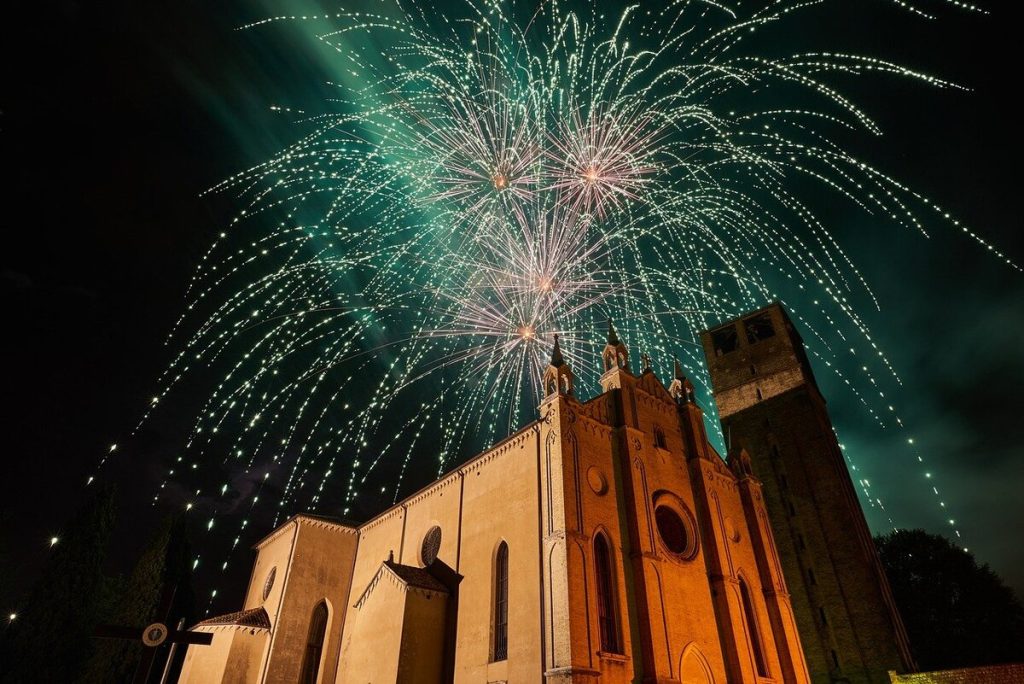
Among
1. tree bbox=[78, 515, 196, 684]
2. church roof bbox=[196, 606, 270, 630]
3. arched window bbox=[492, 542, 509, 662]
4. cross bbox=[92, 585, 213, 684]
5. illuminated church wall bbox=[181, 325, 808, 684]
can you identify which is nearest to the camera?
cross bbox=[92, 585, 213, 684]

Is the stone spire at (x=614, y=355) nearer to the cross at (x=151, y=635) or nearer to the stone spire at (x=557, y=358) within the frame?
the stone spire at (x=557, y=358)

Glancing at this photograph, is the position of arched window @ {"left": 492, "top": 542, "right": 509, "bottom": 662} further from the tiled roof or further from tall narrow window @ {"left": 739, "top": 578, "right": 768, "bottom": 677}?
tall narrow window @ {"left": 739, "top": 578, "right": 768, "bottom": 677}

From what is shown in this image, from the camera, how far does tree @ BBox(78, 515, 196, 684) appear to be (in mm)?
27897

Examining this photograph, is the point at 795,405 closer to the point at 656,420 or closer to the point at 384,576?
the point at 656,420

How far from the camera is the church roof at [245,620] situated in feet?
82.2

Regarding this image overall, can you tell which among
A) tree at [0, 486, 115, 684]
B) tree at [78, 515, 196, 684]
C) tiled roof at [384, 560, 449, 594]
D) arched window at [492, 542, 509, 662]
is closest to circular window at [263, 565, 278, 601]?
tree at [78, 515, 196, 684]

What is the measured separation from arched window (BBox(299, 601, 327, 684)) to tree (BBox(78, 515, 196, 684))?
632cm

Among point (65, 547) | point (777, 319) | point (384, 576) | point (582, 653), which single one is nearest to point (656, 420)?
point (582, 653)

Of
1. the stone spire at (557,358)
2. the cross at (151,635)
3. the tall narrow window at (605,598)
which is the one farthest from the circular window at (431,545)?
the cross at (151,635)

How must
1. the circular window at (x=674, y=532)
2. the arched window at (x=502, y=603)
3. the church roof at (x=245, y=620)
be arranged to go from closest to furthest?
1. the arched window at (x=502, y=603)
2. the circular window at (x=674, y=532)
3. the church roof at (x=245, y=620)

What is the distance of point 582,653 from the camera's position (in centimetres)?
1568

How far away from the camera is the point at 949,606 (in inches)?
1213

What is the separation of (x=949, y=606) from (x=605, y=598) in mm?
25756

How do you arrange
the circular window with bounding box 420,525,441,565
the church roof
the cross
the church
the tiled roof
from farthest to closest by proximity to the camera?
the church roof
the circular window with bounding box 420,525,441,565
the tiled roof
the church
the cross
